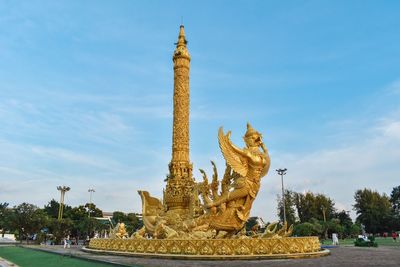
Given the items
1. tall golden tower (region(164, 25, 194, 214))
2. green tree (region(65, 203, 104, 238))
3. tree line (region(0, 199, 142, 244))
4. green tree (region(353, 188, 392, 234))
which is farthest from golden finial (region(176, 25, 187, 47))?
green tree (region(353, 188, 392, 234))

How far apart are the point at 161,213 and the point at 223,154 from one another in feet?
17.8

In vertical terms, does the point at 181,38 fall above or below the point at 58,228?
above

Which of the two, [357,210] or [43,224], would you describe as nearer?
[43,224]

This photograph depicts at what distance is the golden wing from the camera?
1189 cm

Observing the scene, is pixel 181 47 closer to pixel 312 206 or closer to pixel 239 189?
pixel 239 189

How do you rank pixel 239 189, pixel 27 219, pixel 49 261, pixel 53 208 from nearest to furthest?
pixel 49 261 → pixel 239 189 → pixel 27 219 → pixel 53 208

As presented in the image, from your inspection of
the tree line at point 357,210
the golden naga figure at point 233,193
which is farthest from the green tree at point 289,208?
the golden naga figure at point 233,193

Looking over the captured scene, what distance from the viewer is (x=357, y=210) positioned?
40125 millimetres

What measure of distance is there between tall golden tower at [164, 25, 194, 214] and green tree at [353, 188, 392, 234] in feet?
94.0

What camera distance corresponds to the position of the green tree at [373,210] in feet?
121

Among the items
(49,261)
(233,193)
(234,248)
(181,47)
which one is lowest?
(49,261)

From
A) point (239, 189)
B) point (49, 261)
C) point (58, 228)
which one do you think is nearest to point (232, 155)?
point (239, 189)

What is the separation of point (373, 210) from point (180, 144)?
96.5ft

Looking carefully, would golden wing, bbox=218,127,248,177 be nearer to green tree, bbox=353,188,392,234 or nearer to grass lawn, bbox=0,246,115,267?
grass lawn, bbox=0,246,115,267
